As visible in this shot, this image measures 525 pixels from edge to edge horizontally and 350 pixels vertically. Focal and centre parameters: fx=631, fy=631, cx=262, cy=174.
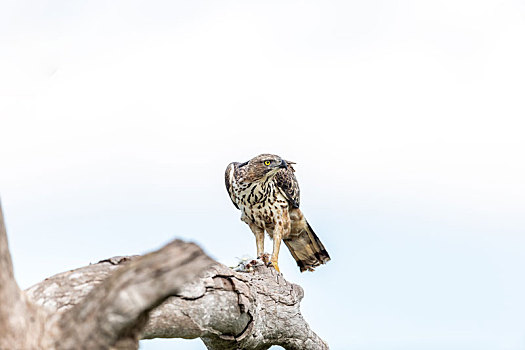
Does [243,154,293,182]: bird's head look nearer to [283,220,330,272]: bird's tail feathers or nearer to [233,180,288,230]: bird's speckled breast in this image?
[233,180,288,230]: bird's speckled breast

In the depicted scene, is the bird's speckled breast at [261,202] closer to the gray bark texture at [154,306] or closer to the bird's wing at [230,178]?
the bird's wing at [230,178]

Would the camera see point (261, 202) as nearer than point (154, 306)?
No

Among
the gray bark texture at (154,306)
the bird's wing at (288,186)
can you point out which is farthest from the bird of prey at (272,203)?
the gray bark texture at (154,306)

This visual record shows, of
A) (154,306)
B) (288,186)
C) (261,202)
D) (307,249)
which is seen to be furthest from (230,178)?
(154,306)

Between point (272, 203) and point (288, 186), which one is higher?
point (288, 186)

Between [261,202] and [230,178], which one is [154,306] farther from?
[230,178]

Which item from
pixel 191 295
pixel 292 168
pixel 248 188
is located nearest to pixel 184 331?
pixel 191 295

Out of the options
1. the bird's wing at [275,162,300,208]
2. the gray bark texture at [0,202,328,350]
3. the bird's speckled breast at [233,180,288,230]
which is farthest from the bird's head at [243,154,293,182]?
the gray bark texture at [0,202,328,350]
